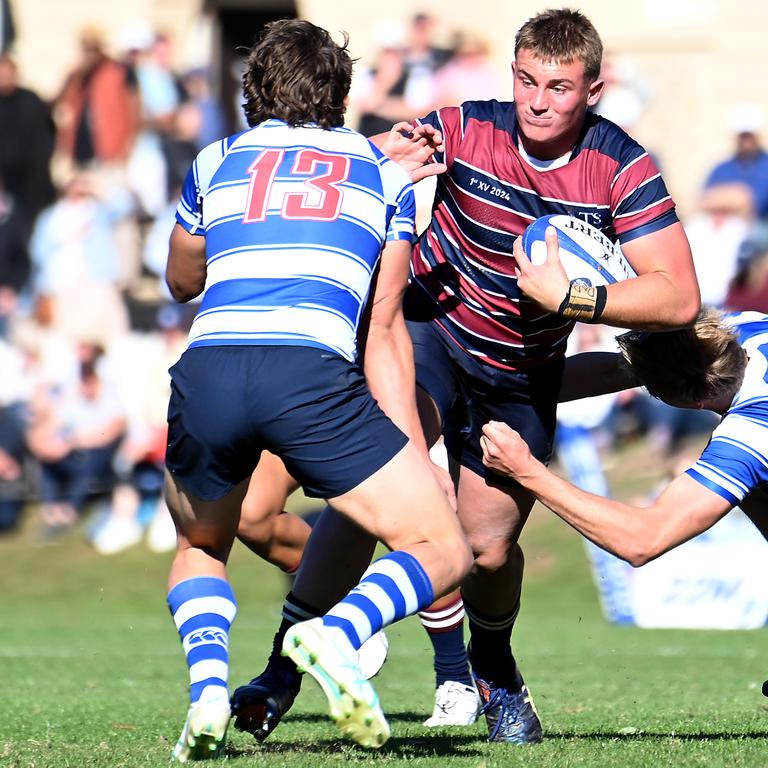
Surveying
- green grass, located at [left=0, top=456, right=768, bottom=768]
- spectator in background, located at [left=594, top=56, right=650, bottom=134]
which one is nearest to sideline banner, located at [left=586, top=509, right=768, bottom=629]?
green grass, located at [left=0, top=456, right=768, bottom=768]

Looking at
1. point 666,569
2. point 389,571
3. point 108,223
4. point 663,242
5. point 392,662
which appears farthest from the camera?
point 108,223

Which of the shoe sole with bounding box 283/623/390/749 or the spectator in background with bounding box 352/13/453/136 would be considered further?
the spectator in background with bounding box 352/13/453/136

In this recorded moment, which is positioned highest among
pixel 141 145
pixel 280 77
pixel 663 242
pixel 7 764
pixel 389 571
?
pixel 280 77

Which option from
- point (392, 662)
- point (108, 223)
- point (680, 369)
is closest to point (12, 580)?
point (108, 223)

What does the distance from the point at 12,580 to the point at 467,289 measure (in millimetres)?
8641

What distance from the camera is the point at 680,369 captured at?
503 cm

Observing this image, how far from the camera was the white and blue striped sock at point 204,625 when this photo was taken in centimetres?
438

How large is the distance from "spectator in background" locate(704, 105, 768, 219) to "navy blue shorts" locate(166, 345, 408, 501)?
9992 mm

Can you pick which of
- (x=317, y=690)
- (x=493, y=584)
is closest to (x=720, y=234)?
(x=317, y=690)

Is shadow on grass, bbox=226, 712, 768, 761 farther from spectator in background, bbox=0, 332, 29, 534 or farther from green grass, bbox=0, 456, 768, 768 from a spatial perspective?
spectator in background, bbox=0, 332, 29, 534

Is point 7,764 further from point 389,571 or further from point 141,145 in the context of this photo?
point 141,145

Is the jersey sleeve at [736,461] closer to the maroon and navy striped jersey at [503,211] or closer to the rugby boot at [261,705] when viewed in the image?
the maroon and navy striped jersey at [503,211]

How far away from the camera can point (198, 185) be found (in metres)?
4.63

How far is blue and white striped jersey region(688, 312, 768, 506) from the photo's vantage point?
187 inches
